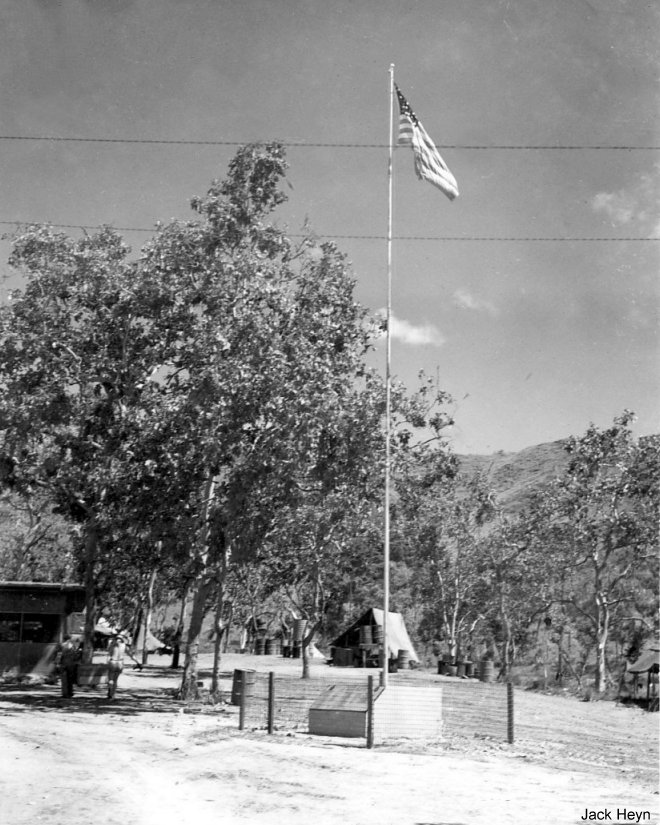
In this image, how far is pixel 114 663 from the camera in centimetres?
2959

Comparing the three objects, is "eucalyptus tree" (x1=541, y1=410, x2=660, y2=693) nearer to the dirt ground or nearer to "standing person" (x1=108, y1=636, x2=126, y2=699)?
the dirt ground

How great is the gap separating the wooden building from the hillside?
89.0 m

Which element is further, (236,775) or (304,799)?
(236,775)

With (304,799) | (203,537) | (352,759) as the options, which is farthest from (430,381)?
(304,799)

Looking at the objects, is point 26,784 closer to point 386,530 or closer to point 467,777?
point 467,777

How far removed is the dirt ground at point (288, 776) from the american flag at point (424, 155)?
12764 millimetres

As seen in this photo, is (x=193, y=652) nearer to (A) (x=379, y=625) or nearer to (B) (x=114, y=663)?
(B) (x=114, y=663)

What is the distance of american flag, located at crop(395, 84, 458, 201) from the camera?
23.8 meters

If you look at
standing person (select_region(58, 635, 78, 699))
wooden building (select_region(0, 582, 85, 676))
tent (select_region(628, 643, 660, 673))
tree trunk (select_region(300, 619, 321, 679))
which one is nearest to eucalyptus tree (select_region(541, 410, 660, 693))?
tent (select_region(628, 643, 660, 673))

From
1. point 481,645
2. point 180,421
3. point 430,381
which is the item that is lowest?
point 481,645

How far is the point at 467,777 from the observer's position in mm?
15250

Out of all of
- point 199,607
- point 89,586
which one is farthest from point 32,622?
point 199,607

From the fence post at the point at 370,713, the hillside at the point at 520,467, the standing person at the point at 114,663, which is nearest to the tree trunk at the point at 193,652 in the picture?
the standing person at the point at 114,663

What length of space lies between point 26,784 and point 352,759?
18.5 feet
